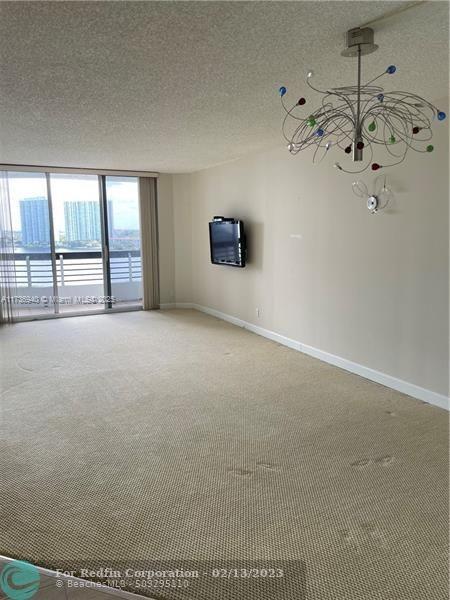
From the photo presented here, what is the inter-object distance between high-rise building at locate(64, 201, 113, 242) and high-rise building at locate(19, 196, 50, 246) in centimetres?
35

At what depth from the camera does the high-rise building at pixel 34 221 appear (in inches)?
289

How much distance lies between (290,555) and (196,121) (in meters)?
3.49

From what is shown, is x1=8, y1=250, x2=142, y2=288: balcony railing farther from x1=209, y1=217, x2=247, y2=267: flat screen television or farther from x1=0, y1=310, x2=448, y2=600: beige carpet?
x1=0, y1=310, x2=448, y2=600: beige carpet

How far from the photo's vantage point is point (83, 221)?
7824 mm

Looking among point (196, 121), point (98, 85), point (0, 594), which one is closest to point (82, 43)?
point (98, 85)

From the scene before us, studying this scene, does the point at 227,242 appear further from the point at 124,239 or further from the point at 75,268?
the point at 75,268

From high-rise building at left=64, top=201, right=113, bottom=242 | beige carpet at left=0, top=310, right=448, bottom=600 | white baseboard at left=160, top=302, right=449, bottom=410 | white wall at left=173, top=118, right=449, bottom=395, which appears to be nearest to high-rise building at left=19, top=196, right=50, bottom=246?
high-rise building at left=64, top=201, right=113, bottom=242

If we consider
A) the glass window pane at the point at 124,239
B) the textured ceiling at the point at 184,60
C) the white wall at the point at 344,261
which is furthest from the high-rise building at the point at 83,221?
the textured ceiling at the point at 184,60

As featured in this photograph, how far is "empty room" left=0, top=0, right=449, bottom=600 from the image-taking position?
2158 millimetres

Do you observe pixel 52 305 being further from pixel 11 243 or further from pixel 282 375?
pixel 282 375

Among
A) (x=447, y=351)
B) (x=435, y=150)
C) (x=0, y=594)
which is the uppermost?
(x=435, y=150)

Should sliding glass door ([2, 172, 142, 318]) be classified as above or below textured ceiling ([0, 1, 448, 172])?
below

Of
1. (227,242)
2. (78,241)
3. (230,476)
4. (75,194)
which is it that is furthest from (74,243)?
(230,476)

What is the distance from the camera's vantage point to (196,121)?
417 cm
